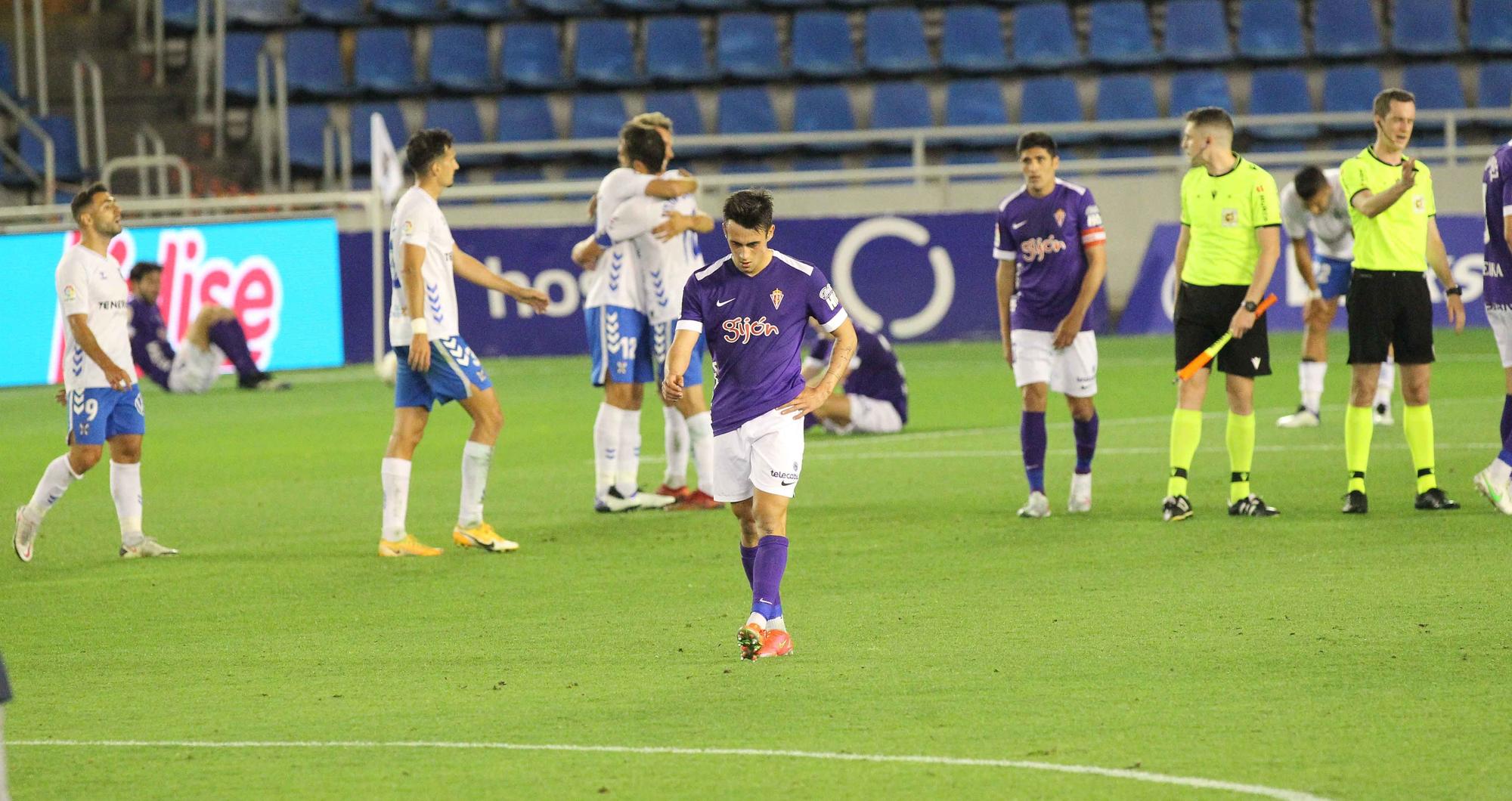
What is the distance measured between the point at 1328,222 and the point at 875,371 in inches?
135

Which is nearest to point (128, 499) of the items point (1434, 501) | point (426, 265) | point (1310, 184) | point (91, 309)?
point (91, 309)

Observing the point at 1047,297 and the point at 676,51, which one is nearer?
the point at 1047,297

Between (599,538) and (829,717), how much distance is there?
13.7ft

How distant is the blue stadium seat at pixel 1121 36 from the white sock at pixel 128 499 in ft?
58.7

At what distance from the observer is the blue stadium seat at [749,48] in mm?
25000

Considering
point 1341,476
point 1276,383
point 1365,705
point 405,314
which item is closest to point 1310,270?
point 1341,476

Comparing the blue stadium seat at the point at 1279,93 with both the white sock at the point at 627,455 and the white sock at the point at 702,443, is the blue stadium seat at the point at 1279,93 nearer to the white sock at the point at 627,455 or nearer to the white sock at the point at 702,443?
the white sock at the point at 702,443

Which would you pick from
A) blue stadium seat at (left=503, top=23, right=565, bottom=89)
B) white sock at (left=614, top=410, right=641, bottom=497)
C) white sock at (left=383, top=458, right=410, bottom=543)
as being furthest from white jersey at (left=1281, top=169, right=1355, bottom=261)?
blue stadium seat at (left=503, top=23, right=565, bottom=89)

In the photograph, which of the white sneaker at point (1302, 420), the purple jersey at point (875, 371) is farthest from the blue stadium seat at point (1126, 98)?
the white sneaker at point (1302, 420)

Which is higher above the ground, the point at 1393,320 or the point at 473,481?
the point at 1393,320

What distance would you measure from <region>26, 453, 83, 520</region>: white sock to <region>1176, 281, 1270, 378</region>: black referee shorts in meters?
5.68

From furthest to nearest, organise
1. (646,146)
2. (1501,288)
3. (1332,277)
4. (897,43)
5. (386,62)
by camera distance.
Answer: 1. (386,62)
2. (897,43)
3. (1332,277)
4. (646,146)
5. (1501,288)

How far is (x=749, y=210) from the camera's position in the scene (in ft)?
21.3

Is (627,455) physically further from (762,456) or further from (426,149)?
(762,456)
